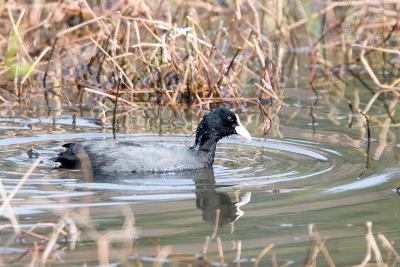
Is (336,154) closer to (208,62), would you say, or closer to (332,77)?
(208,62)

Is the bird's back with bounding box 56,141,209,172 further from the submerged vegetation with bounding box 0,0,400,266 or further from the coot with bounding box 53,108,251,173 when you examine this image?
the submerged vegetation with bounding box 0,0,400,266

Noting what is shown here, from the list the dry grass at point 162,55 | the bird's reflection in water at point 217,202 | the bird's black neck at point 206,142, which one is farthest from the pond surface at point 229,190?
the dry grass at point 162,55

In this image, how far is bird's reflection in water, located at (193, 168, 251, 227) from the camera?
553 cm

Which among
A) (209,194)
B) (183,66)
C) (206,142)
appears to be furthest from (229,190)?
(183,66)

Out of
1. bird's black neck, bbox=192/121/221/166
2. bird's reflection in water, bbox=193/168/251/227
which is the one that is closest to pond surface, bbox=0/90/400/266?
bird's reflection in water, bbox=193/168/251/227

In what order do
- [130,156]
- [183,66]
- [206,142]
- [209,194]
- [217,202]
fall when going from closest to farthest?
[217,202] < [209,194] < [130,156] < [206,142] < [183,66]

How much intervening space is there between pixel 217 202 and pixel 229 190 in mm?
251

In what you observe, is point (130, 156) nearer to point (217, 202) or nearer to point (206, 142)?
point (206, 142)

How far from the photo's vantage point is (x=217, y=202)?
236 inches

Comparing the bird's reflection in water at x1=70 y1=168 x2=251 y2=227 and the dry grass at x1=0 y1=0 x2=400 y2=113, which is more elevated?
the dry grass at x1=0 y1=0 x2=400 y2=113

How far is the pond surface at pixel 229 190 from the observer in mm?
4875

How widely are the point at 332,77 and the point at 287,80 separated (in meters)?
0.54

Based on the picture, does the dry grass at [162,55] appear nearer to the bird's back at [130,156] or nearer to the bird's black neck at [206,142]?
the bird's black neck at [206,142]

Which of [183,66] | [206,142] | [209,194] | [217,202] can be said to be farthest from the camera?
[183,66]
